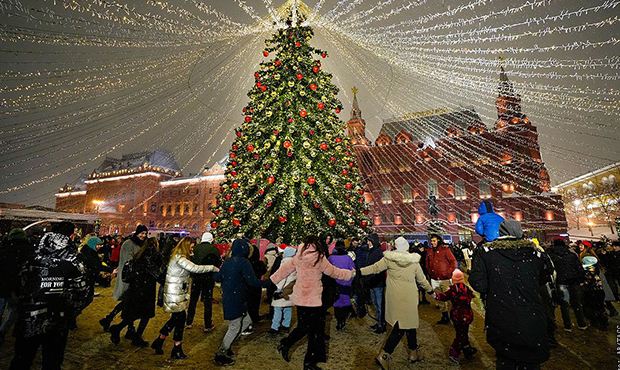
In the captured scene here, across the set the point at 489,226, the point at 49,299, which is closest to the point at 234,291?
the point at 49,299

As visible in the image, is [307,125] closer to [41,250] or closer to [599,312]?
[41,250]

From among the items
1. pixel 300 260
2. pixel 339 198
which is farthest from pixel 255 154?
pixel 300 260

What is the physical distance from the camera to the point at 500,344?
8.80 ft

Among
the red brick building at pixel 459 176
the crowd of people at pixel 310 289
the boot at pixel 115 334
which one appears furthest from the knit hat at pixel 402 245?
the red brick building at pixel 459 176

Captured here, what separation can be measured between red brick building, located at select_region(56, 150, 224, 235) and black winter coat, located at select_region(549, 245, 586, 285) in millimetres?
45933

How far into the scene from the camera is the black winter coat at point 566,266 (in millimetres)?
6270

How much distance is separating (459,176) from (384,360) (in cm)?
4123

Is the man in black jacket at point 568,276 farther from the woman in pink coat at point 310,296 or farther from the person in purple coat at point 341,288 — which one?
the woman in pink coat at point 310,296

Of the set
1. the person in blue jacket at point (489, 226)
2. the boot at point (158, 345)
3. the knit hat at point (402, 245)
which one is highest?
the person in blue jacket at point (489, 226)

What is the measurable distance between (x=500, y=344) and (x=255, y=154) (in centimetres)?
857

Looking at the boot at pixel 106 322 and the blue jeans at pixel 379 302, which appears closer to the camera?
the boot at pixel 106 322

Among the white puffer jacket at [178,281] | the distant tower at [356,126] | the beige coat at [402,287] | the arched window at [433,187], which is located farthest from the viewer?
the distant tower at [356,126]

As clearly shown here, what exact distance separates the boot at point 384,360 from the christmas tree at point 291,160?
5.43 meters

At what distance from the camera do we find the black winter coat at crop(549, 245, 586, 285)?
6270 mm
